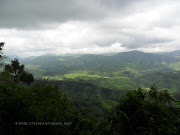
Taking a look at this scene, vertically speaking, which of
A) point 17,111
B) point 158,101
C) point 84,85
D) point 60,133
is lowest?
point 84,85

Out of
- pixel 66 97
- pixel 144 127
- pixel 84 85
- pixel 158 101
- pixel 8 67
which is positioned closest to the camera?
pixel 144 127

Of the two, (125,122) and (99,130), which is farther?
(99,130)

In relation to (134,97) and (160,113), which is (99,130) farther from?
(160,113)

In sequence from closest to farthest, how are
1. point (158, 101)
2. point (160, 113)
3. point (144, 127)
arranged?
point (144, 127) < point (160, 113) < point (158, 101)

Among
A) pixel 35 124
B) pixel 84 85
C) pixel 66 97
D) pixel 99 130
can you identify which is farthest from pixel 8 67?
pixel 84 85

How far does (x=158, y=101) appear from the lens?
2998 mm

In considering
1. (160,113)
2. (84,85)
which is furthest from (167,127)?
(84,85)

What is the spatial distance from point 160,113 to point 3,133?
4.20 m

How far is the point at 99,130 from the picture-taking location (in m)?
3.32

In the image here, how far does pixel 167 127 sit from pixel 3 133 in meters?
4.15

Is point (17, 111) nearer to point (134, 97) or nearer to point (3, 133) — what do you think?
point (3, 133)

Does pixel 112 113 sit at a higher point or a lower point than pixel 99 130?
higher

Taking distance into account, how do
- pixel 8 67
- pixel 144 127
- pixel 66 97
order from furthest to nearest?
pixel 8 67, pixel 66 97, pixel 144 127

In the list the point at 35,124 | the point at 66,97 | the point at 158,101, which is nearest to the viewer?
the point at 158,101
